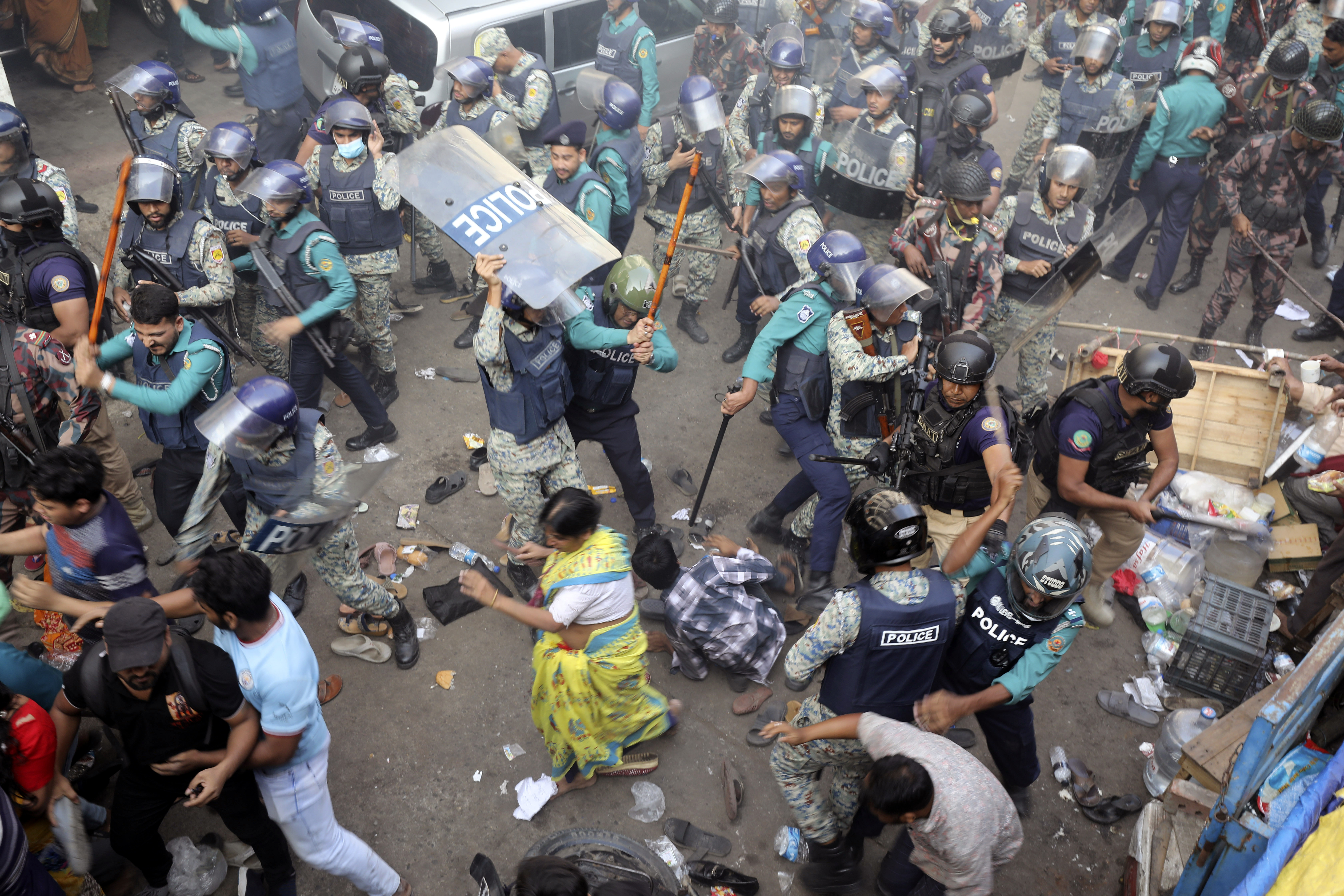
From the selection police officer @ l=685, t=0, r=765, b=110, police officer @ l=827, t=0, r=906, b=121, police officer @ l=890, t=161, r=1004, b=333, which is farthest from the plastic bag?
police officer @ l=685, t=0, r=765, b=110

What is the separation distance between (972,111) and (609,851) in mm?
5714

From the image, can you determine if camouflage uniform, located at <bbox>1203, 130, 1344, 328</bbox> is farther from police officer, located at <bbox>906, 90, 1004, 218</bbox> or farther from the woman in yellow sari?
the woman in yellow sari

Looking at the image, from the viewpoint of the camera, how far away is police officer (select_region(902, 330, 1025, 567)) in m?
4.11

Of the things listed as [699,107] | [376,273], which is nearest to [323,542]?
[376,273]

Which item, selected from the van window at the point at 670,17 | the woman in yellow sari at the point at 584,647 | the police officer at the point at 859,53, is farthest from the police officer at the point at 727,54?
the woman in yellow sari at the point at 584,647

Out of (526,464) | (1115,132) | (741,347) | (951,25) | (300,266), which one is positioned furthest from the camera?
(951,25)

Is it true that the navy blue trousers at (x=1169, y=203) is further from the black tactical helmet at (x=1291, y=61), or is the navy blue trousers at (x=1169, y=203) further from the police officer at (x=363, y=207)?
the police officer at (x=363, y=207)

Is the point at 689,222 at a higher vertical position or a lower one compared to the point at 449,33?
lower

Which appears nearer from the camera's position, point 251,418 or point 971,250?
point 251,418

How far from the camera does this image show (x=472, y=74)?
6781 millimetres

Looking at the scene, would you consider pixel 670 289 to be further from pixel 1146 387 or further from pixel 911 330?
pixel 1146 387

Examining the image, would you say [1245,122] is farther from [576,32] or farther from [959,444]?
[576,32]

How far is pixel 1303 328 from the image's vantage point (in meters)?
7.55

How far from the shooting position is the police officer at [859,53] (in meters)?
7.71
